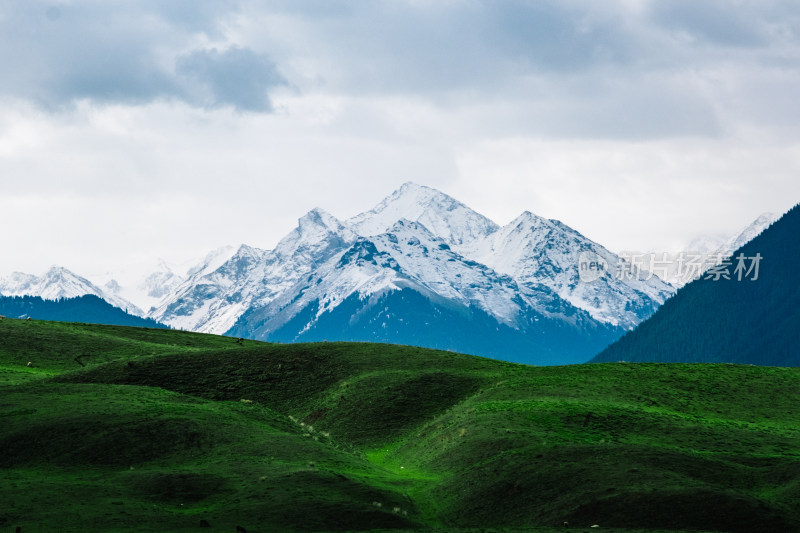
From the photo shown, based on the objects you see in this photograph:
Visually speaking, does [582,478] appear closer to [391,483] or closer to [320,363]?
[391,483]

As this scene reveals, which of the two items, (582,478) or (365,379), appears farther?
(365,379)

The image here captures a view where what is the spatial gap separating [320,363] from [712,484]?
5907 centimetres

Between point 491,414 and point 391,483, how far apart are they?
1840 centimetres

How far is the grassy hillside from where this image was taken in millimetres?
55031

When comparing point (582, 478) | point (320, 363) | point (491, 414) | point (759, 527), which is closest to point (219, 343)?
point (320, 363)

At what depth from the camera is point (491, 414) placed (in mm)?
81438

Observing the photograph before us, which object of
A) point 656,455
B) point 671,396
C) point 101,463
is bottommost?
point 101,463

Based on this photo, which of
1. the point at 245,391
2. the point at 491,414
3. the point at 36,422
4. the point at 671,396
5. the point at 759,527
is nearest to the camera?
the point at 759,527

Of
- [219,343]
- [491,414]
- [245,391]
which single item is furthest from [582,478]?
[219,343]

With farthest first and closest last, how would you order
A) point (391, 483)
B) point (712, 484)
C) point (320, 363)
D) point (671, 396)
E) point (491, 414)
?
point (320, 363), point (671, 396), point (491, 414), point (391, 483), point (712, 484)

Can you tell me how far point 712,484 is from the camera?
2392 inches

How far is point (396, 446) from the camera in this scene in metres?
83.8

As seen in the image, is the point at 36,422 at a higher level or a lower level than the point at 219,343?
lower

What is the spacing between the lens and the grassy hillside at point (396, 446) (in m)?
55.0
